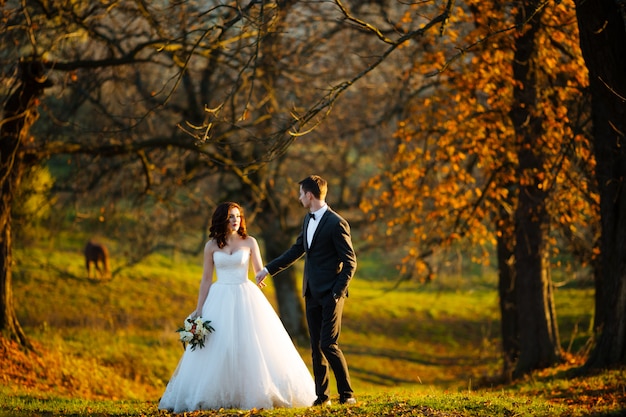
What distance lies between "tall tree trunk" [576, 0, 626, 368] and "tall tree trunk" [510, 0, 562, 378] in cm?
202

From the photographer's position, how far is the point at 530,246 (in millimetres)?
14727

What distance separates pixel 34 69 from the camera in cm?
1323

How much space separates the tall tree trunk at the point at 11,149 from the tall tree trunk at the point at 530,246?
8186 millimetres

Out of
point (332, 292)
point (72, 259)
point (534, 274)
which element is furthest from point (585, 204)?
point (72, 259)

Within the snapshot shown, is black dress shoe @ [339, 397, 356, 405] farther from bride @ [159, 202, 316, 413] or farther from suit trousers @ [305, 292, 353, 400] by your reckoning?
bride @ [159, 202, 316, 413]

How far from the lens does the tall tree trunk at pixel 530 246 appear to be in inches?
553

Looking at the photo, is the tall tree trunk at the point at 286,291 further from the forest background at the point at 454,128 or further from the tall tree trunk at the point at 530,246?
the tall tree trunk at the point at 530,246

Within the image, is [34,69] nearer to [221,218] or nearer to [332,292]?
[221,218]

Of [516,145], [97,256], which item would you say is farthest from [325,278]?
[97,256]

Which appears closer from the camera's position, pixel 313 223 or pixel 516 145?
pixel 313 223

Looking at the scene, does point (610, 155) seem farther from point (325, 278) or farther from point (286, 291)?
point (286, 291)

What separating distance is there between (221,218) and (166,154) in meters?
Result: 10.2

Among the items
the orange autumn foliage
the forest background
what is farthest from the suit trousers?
the orange autumn foliage

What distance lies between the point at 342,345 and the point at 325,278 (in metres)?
17.6
